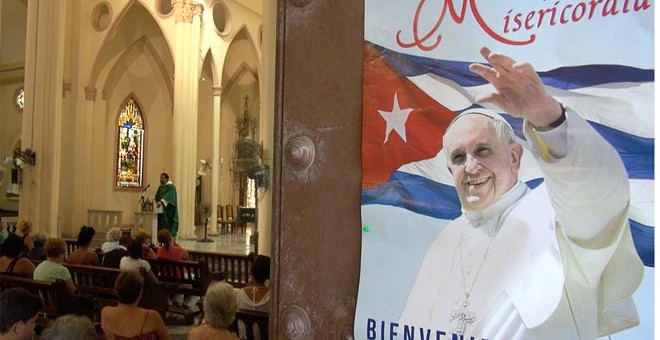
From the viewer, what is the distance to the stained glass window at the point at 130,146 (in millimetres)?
19500

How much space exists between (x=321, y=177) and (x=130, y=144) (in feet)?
64.8

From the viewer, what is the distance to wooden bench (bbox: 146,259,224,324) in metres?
5.99

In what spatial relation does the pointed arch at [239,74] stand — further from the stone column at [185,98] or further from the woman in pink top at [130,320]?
the woman in pink top at [130,320]

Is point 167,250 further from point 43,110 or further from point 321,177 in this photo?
point 43,110

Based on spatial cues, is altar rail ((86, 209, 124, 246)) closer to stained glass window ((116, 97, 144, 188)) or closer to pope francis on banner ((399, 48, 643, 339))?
stained glass window ((116, 97, 144, 188))

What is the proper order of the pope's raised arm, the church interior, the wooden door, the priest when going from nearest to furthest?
1. the pope's raised arm
2. the wooden door
3. the church interior
4. the priest

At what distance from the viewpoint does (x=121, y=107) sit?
19422mm

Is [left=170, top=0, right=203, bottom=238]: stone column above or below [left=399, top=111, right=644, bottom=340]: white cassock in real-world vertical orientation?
above

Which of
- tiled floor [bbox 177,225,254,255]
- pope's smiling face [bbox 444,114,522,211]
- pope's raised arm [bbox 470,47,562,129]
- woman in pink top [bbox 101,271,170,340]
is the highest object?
pope's raised arm [bbox 470,47,562,129]

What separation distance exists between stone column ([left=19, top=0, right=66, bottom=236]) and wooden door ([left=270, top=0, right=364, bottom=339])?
12789 millimetres

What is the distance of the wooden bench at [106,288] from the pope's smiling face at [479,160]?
4305 millimetres

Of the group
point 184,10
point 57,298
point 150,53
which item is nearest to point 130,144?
point 150,53

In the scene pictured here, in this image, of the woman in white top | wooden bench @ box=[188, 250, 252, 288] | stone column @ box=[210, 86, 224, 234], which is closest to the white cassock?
the woman in white top

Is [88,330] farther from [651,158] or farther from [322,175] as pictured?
[651,158]
